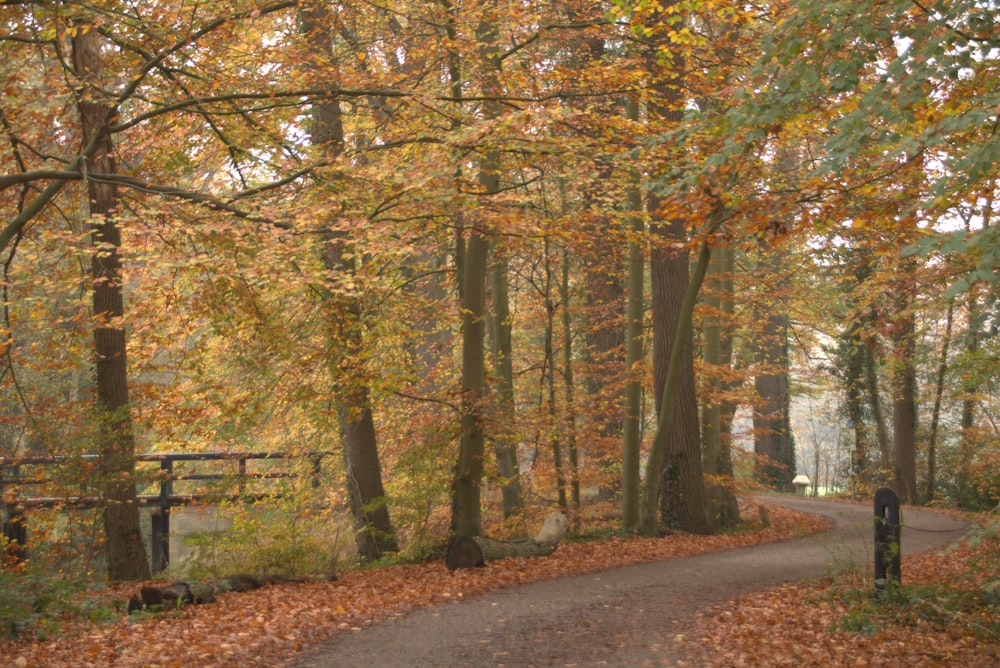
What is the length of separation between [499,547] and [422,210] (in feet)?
14.2

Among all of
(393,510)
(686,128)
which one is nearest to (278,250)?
(686,128)

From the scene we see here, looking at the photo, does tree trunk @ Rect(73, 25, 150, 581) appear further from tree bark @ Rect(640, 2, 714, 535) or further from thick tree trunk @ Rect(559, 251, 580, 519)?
tree bark @ Rect(640, 2, 714, 535)

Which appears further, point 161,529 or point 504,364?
point 504,364

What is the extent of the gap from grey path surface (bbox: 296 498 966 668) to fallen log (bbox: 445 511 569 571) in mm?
1194

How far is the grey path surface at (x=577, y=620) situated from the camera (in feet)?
20.4

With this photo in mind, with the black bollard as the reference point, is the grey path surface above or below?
below

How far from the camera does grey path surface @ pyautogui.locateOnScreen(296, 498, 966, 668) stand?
245 inches

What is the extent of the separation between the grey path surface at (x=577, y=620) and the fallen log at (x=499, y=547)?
1.19 metres

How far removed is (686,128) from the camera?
278 inches

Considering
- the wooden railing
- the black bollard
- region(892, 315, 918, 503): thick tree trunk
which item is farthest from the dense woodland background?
region(892, 315, 918, 503): thick tree trunk

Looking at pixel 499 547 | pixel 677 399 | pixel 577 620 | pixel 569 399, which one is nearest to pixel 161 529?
pixel 499 547

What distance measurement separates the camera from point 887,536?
723 centimetres

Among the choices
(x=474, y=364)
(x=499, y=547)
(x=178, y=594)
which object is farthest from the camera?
(x=474, y=364)

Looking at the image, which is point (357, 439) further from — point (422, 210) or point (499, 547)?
point (422, 210)
